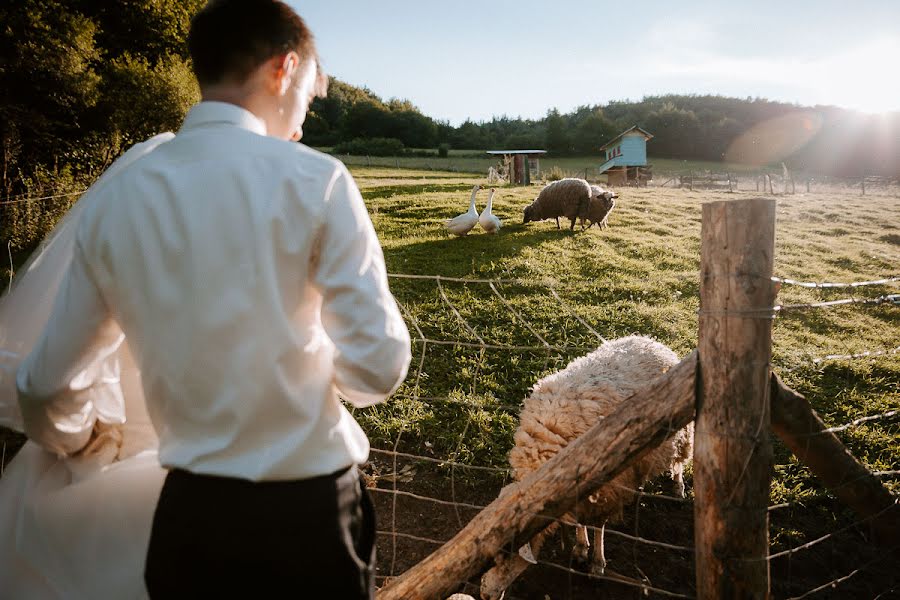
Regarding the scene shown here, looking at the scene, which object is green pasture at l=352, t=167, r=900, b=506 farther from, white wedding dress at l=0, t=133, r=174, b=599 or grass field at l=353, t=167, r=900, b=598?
white wedding dress at l=0, t=133, r=174, b=599

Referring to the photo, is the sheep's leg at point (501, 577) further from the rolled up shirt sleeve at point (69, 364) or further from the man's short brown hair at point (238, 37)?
the man's short brown hair at point (238, 37)

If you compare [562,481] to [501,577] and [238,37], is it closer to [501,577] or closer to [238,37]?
[501,577]

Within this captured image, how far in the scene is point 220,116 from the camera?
1.30 metres

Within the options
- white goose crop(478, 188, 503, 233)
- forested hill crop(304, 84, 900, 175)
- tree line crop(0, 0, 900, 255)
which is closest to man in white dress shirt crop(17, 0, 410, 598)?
tree line crop(0, 0, 900, 255)

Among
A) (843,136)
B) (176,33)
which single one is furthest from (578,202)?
(843,136)

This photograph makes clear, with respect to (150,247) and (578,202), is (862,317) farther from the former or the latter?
(150,247)

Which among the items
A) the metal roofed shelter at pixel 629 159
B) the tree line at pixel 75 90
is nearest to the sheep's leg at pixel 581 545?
the tree line at pixel 75 90

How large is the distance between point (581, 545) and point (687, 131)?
234ft

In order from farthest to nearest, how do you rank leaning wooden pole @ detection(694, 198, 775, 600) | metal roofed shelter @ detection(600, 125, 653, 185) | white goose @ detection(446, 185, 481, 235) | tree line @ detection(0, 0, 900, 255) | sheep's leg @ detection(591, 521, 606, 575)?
metal roofed shelter @ detection(600, 125, 653, 185) < white goose @ detection(446, 185, 481, 235) < tree line @ detection(0, 0, 900, 255) < sheep's leg @ detection(591, 521, 606, 575) < leaning wooden pole @ detection(694, 198, 775, 600)

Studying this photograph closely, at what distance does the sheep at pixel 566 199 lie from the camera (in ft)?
44.8

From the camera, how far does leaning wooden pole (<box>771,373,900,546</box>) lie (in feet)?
7.02

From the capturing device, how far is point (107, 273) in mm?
1265

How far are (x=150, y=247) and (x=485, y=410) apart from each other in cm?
423

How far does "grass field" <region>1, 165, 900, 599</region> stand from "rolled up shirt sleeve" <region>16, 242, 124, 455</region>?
72.5 inches
